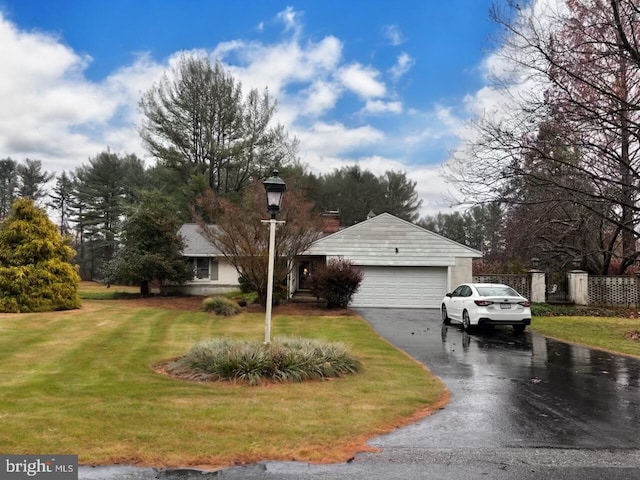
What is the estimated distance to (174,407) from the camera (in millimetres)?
5898

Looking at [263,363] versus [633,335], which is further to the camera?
[633,335]

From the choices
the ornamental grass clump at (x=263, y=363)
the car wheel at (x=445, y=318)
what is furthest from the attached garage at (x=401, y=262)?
the ornamental grass clump at (x=263, y=363)

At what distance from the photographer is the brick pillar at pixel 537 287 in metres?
22.5

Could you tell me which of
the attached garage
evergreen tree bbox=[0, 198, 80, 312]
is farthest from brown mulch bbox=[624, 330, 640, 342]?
evergreen tree bbox=[0, 198, 80, 312]

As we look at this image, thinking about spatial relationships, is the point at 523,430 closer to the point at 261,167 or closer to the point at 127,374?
the point at 127,374

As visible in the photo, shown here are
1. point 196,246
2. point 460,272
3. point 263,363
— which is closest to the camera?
point 263,363

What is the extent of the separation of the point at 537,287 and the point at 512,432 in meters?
19.1

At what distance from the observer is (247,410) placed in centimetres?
584

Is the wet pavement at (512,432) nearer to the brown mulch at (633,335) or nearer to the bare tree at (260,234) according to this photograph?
the brown mulch at (633,335)

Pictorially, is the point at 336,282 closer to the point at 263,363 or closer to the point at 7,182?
the point at 263,363

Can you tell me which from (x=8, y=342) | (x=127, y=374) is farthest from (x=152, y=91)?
(x=127, y=374)

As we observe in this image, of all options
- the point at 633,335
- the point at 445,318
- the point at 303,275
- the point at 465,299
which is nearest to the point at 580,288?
the point at 633,335

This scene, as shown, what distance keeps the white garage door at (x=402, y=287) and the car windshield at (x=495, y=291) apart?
27.1 feet

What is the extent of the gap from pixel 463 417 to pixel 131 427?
3.77 metres
